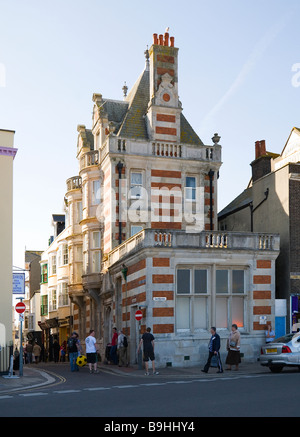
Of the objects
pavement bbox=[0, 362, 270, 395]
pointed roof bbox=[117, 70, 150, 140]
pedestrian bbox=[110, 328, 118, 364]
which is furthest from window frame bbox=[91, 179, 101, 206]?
pavement bbox=[0, 362, 270, 395]

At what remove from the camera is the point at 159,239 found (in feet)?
92.0

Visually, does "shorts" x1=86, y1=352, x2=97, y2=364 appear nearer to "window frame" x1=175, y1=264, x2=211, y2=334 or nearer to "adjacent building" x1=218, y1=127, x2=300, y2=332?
"window frame" x1=175, y1=264, x2=211, y2=334

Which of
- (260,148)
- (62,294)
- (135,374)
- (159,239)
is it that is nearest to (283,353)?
(135,374)

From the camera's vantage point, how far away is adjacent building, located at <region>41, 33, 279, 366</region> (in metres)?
27.8

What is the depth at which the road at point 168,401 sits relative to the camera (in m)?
11.5

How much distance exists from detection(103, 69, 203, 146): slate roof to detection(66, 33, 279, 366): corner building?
7 cm

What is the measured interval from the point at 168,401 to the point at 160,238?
1499cm

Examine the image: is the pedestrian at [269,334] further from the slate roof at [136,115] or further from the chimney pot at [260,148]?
the chimney pot at [260,148]

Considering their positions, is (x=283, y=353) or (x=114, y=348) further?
(x=114, y=348)

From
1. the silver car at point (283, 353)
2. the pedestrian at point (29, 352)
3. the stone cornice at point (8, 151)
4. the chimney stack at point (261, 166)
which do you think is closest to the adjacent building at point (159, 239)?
the chimney stack at point (261, 166)

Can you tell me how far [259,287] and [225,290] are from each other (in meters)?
1.52

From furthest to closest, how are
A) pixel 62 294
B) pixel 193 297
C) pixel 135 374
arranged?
pixel 62 294 → pixel 193 297 → pixel 135 374

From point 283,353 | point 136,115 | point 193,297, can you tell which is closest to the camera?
point 283,353

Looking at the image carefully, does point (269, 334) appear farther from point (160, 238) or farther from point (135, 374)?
point (135, 374)
